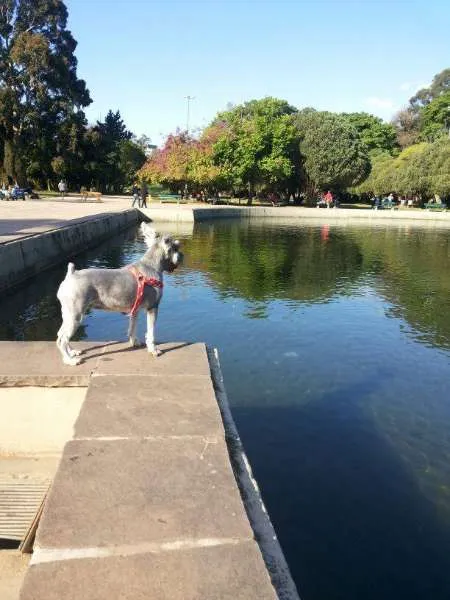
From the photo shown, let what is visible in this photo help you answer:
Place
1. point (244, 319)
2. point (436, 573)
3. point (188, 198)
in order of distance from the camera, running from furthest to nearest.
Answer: point (188, 198), point (244, 319), point (436, 573)

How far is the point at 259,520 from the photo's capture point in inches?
115

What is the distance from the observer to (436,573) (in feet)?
15.5

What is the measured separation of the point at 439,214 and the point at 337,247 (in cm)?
2758

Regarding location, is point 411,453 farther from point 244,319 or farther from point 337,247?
point 337,247

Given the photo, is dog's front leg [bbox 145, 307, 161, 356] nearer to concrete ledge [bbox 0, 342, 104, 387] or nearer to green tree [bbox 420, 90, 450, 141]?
concrete ledge [bbox 0, 342, 104, 387]

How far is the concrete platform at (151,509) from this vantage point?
7.32 feet

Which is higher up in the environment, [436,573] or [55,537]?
[55,537]

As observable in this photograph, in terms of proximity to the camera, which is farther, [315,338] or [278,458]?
[315,338]

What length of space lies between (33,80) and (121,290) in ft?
172

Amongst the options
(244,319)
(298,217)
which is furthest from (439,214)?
(244,319)

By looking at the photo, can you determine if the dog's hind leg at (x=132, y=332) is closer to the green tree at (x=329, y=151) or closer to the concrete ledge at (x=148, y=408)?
the concrete ledge at (x=148, y=408)

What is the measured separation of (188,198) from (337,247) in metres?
34.0

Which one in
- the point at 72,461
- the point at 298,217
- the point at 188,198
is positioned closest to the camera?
the point at 72,461

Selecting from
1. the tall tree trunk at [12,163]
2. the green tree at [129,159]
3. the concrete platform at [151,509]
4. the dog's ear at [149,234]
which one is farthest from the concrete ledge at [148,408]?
the green tree at [129,159]
